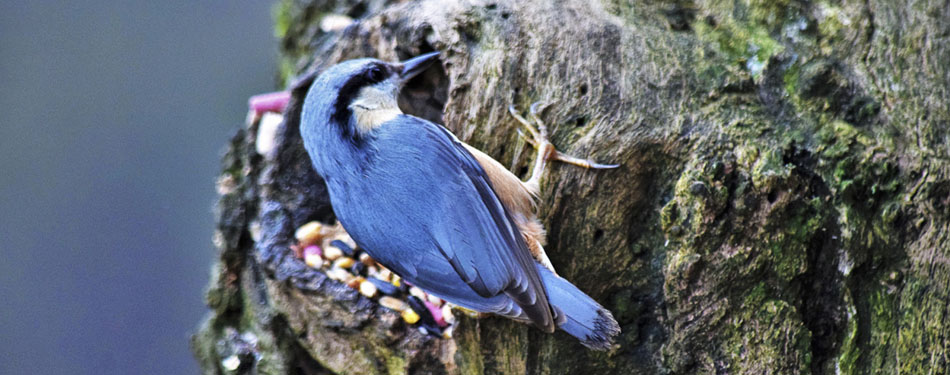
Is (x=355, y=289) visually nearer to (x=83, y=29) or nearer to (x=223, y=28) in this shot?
(x=223, y=28)

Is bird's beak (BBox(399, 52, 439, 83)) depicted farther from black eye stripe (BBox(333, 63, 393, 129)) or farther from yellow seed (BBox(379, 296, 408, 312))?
yellow seed (BBox(379, 296, 408, 312))

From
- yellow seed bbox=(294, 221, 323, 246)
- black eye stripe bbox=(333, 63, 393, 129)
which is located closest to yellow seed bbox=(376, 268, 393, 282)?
yellow seed bbox=(294, 221, 323, 246)

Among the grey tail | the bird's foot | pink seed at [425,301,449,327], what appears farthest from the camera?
pink seed at [425,301,449,327]

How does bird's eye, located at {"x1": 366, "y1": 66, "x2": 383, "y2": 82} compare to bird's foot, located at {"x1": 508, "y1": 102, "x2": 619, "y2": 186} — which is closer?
bird's foot, located at {"x1": 508, "y1": 102, "x2": 619, "y2": 186}

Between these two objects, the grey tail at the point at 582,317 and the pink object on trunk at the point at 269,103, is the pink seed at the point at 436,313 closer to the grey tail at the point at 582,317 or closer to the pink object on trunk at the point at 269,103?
the grey tail at the point at 582,317

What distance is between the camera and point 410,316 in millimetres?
2121

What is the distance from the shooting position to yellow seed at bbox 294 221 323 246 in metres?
2.31

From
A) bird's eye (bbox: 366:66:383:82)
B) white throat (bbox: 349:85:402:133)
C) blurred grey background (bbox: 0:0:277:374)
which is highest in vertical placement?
bird's eye (bbox: 366:66:383:82)

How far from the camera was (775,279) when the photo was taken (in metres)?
1.91

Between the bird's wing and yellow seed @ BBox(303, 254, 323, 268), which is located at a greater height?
the bird's wing

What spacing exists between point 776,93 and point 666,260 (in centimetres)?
61

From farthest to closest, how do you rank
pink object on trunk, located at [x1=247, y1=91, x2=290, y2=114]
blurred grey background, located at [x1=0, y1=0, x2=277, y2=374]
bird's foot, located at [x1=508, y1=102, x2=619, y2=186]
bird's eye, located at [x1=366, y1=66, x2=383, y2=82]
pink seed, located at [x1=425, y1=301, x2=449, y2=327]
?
blurred grey background, located at [x1=0, y1=0, x2=277, y2=374] < pink object on trunk, located at [x1=247, y1=91, x2=290, y2=114] < bird's eye, located at [x1=366, y1=66, x2=383, y2=82] < pink seed, located at [x1=425, y1=301, x2=449, y2=327] < bird's foot, located at [x1=508, y1=102, x2=619, y2=186]

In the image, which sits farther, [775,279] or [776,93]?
[776,93]

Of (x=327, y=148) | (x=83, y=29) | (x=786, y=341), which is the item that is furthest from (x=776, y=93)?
(x=83, y=29)
